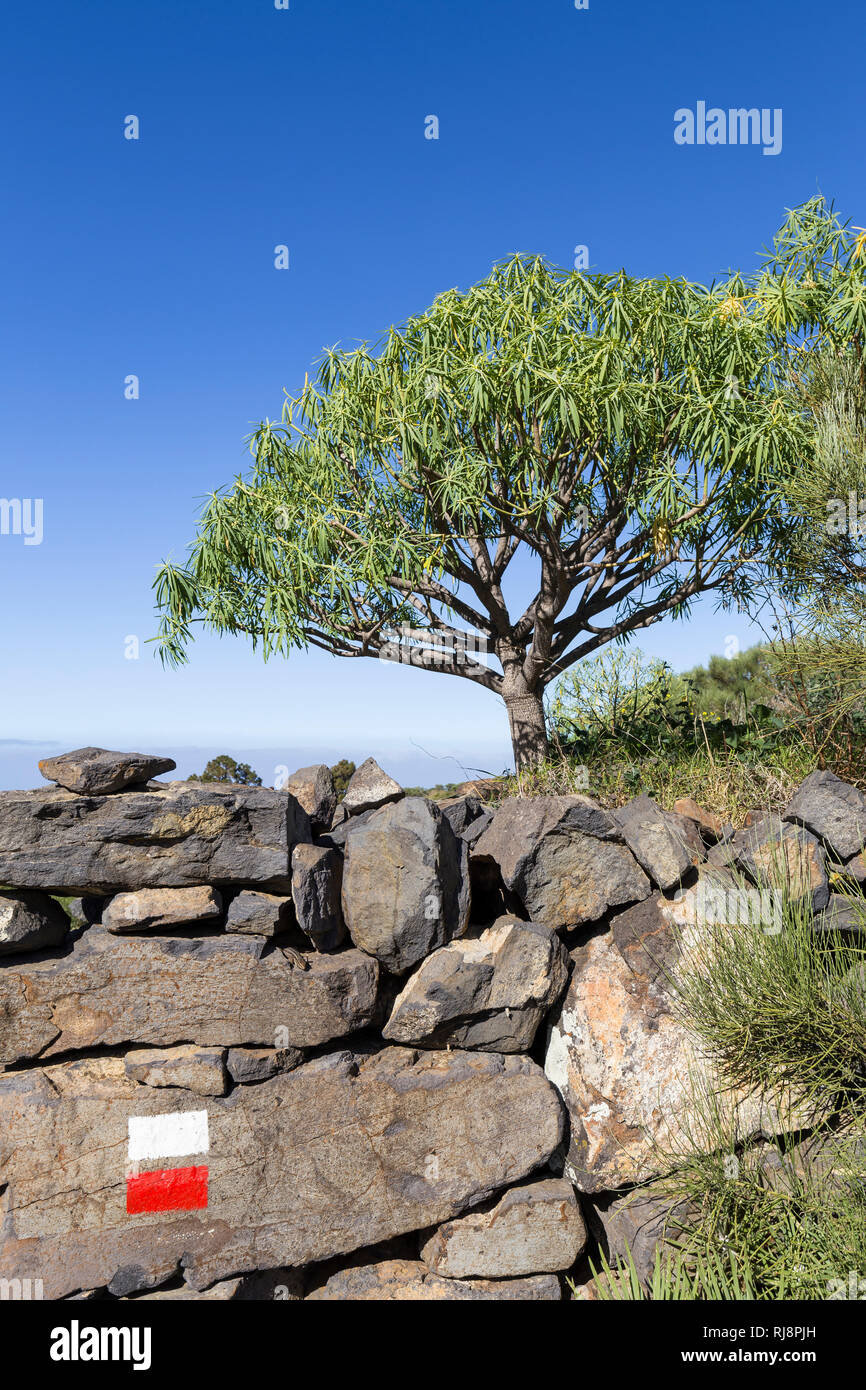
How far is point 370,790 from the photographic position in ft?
16.2

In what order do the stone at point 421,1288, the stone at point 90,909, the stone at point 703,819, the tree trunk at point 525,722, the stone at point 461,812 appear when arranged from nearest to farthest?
the stone at point 421,1288
the stone at point 90,909
the stone at point 703,819
the stone at point 461,812
the tree trunk at point 525,722

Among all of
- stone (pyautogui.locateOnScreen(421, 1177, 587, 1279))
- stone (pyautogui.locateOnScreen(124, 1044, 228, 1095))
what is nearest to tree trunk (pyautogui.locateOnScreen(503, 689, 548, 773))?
stone (pyautogui.locateOnScreen(421, 1177, 587, 1279))

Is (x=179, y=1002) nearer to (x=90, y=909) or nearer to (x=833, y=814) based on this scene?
(x=90, y=909)

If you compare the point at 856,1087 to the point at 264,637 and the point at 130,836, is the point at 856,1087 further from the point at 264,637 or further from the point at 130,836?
the point at 264,637

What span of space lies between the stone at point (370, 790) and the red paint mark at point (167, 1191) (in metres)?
1.95

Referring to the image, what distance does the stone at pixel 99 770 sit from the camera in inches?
174

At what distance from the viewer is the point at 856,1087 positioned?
4047 mm

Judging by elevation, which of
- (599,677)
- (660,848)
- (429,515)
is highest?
(429,515)

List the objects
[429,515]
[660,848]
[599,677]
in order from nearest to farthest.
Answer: [660,848], [429,515], [599,677]

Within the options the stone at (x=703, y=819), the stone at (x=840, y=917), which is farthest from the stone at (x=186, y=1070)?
the stone at (x=840, y=917)

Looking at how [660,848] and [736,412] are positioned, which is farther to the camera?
[736,412]

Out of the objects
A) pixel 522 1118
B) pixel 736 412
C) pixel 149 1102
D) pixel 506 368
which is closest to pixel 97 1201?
pixel 149 1102

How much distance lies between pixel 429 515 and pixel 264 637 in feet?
5.36

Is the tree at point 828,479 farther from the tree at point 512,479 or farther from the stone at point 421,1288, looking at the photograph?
the stone at point 421,1288
